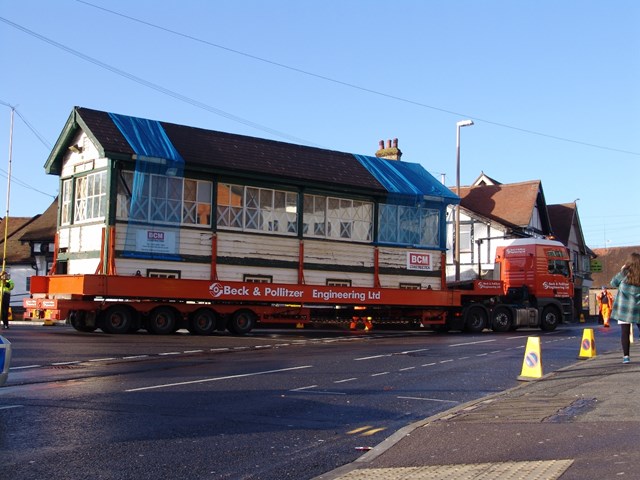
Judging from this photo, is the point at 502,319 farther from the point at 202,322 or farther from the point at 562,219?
the point at 562,219

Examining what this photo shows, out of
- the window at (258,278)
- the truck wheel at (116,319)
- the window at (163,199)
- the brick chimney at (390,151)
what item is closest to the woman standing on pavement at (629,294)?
the truck wheel at (116,319)

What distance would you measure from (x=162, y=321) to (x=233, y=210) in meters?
4.92

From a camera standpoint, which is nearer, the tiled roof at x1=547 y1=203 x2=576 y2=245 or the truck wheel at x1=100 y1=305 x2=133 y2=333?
the truck wheel at x1=100 y1=305 x2=133 y2=333

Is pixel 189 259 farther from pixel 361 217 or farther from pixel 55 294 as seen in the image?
pixel 361 217

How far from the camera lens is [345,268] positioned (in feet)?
90.3

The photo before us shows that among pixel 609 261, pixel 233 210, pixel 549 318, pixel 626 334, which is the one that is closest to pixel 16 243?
pixel 233 210

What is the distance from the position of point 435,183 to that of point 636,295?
1927 centimetres

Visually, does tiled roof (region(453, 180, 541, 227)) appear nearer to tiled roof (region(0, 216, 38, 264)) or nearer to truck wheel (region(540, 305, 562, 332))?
truck wheel (region(540, 305, 562, 332))

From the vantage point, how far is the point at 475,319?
29.5 meters

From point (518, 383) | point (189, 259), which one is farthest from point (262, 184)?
point (518, 383)

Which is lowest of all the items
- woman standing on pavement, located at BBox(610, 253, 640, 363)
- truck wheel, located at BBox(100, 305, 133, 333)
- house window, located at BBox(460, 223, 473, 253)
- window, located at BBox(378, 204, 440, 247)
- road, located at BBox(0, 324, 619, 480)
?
road, located at BBox(0, 324, 619, 480)

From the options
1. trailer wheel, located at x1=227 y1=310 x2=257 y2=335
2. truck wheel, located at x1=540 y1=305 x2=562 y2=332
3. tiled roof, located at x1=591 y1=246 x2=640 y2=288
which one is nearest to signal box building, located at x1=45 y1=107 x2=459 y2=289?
trailer wheel, located at x1=227 y1=310 x2=257 y2=335

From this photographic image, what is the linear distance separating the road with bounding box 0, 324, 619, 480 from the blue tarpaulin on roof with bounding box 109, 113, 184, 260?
18.4ft

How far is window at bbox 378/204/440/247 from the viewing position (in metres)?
28.8
